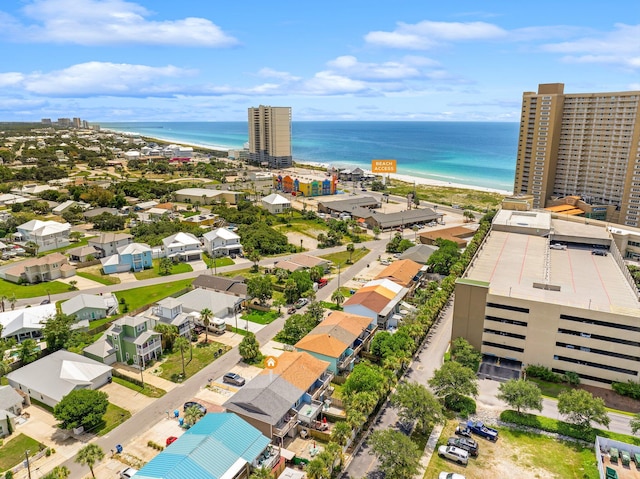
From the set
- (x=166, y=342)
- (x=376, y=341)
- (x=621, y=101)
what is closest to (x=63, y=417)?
(x=166, y=342)

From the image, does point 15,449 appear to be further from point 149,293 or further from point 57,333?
point 149,293

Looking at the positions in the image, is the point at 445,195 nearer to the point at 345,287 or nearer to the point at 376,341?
the point at 345,287

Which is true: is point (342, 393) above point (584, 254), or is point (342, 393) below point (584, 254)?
below

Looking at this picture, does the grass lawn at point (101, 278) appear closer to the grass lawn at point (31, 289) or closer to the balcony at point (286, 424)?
the grass lawn at point (31, 289)

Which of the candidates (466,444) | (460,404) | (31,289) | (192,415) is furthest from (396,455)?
(31,289)

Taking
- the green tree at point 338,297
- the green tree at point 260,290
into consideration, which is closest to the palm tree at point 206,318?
the green tree at point 260,290

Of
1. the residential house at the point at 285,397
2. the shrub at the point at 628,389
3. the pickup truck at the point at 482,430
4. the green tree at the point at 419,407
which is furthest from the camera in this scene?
the shrub at the point at 628,389
